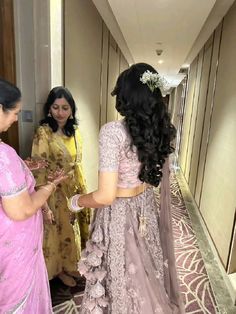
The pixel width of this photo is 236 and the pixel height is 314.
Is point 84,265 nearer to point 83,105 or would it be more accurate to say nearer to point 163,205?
point 163,205

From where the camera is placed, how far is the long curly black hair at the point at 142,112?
122 cm

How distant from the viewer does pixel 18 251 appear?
119cm

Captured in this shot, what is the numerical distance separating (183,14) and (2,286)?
3.13m

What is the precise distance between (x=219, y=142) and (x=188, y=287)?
58.7 inches

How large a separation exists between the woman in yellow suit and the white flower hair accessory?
33.0 inches

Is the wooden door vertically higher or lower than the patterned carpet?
higher

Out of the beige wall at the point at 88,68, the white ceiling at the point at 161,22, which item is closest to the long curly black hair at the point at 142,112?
the beige wall at the point at 88,68

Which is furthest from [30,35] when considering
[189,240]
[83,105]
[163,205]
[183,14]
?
[189,240]

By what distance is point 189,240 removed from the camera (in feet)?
9.84

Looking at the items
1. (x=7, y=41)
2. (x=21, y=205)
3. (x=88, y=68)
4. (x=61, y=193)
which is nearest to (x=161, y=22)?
(x=88, y=68)

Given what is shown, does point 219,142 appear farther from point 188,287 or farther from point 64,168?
point 64,168

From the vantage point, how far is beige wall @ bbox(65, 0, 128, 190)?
2266 mm

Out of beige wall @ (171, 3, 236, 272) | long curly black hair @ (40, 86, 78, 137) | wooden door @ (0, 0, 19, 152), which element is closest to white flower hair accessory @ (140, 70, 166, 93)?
long curly black hair @ (40, 86, 78, 137)

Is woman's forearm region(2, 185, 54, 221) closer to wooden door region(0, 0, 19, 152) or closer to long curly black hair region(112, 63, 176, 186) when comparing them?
long curly black hair region(112, 63, 176, 186)
